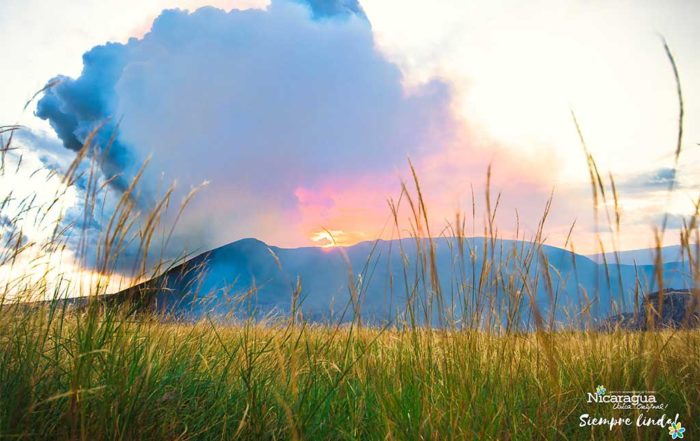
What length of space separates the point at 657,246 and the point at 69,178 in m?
2.45

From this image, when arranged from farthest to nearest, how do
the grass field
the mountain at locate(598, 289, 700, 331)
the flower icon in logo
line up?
the flower icon in logo < the mountain at locate(598, 289, 700, 331) < the grass field

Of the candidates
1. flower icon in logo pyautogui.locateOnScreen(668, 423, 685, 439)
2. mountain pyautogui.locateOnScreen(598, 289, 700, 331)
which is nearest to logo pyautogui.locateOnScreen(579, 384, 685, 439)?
flower icon in logo pyautogui.locateOnScreen(668, 423, 685, 439)

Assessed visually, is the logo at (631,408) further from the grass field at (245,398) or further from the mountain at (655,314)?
the mountain at (655,314)

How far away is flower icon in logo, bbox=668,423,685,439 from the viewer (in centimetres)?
209

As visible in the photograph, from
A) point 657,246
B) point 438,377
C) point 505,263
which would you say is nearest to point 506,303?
point 505,263

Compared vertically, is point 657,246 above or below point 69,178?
below

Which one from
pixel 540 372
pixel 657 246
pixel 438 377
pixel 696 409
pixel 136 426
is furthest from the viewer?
pixel 540 372

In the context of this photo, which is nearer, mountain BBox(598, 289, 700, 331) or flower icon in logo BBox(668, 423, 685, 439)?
mountain BBox(598, 289, 700, 331)

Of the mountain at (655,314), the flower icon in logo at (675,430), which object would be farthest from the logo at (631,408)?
the mountain at (655,314)

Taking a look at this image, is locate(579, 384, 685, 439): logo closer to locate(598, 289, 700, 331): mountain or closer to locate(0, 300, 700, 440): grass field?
locate(0, 300, 700, 440): grass field

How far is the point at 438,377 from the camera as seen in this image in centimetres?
271

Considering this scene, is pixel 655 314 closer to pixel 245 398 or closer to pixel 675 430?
pixel 675 430

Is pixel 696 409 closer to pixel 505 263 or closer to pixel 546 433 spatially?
pixel 546 433

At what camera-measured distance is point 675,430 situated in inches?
83.0
